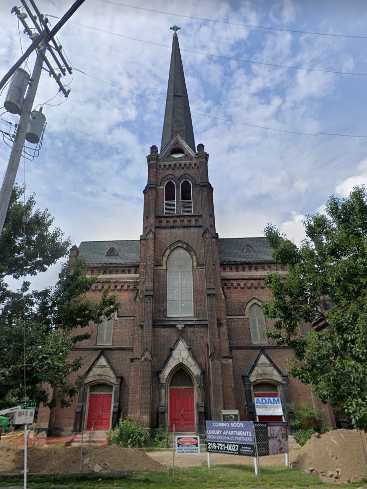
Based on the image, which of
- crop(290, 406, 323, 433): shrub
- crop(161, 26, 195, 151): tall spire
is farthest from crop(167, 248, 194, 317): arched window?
crop(161, 26, 195, 151): tall spire

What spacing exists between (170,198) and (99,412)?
1516cm

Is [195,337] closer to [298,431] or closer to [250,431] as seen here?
[298,431]

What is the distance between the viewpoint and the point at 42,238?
41.1 feet

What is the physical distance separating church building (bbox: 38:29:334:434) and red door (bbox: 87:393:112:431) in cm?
5

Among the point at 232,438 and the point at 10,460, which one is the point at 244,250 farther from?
the point at 10,460

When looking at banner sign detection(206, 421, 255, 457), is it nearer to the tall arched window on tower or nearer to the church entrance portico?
the church entrance portico

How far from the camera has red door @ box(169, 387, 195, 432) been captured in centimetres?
1866

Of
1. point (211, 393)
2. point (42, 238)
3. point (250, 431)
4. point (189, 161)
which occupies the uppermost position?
point (189, 161)

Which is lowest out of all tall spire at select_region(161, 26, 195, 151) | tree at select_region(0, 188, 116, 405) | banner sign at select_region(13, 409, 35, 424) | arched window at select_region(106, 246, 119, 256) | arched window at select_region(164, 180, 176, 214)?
banner sign at select_region(13, 409, 35, 424)

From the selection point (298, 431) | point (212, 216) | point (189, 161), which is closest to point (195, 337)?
point (298, 431)

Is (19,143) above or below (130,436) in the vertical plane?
above

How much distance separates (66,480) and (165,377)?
34.3 feet

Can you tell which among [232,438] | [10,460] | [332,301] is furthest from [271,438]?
[10,460]

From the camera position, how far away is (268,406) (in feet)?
63.4
